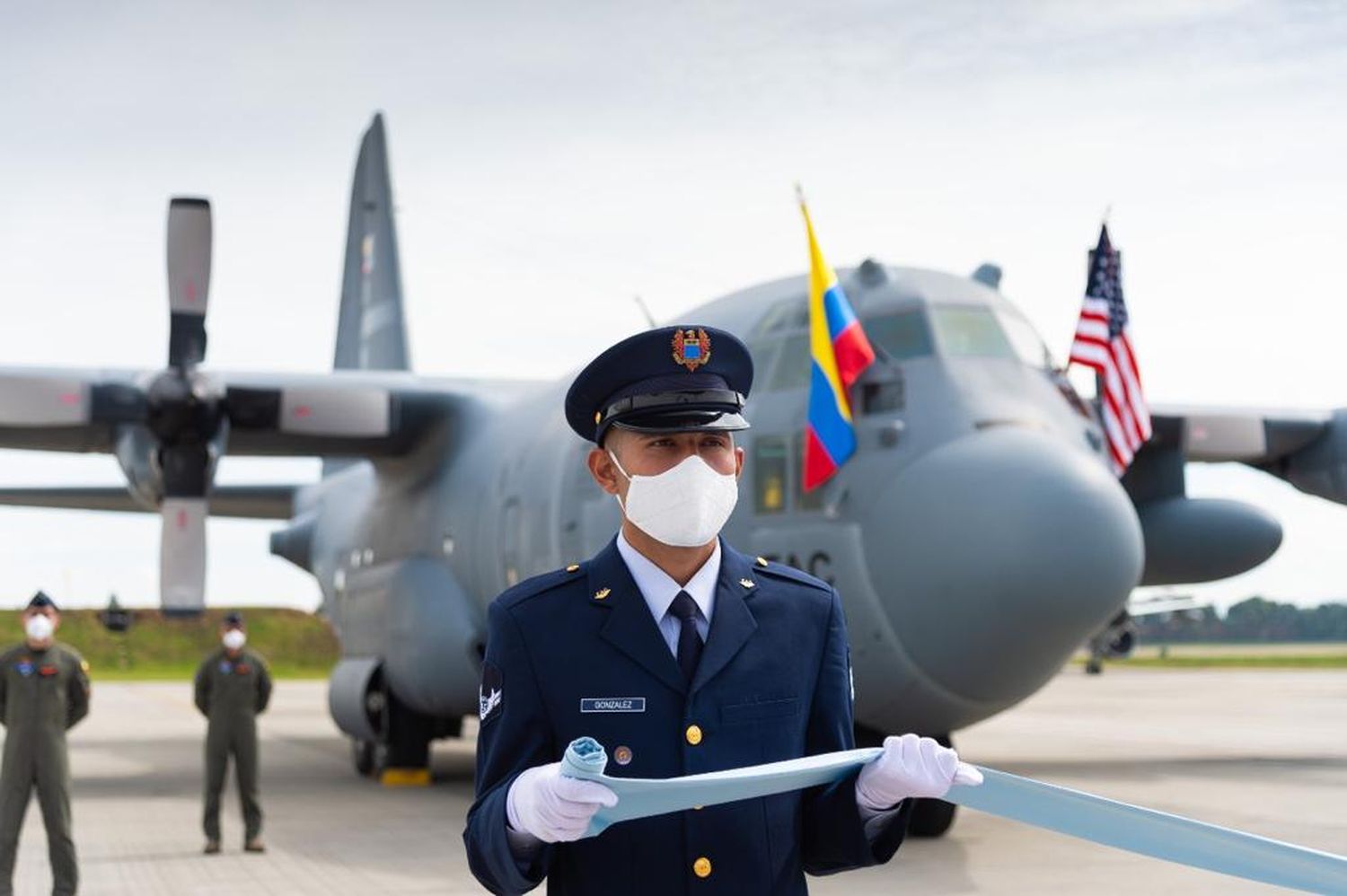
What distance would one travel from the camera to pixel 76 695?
27.6 ft

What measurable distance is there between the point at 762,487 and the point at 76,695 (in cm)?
383

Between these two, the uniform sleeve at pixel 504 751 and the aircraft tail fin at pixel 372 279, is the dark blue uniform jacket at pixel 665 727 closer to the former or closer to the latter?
the uniform sleeve at pixel 504 751

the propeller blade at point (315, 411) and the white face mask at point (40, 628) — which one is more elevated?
the propeller blade at point (315, 411)

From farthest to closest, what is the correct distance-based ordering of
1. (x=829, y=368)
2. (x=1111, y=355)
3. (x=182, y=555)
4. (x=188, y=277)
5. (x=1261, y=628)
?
1. (x=1261, y=628)
2. (x=188, y=277)
3. (x=182, y=555)
4. (x=1111, y=355)
5. (x=829, y=368)

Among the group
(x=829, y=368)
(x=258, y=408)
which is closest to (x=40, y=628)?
(x=829, y=368)

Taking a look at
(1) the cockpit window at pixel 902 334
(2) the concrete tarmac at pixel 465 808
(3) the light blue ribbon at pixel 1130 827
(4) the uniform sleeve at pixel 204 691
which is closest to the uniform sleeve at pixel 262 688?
(4) the uniform sleeve at pixel 204 691

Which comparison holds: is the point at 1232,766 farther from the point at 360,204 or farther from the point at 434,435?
the point at 360,204

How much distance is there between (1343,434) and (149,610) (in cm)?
5490

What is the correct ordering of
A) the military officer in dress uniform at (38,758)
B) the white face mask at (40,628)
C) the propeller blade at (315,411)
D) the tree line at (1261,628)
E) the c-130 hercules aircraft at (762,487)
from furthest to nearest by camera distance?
the tree line at (1261,628) < the propeller blade at (315,411) < the white face mask at (40,628) < the c-130 hercules aircraft at (762,487) < the military officer in dress uniform at (38,758)

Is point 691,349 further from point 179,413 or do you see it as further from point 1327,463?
point 1327,463

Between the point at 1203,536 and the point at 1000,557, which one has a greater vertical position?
the point at 1000,557

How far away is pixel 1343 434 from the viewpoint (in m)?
16.7

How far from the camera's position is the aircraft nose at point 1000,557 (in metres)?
8.08

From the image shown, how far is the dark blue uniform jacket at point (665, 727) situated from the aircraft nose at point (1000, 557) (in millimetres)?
5466
